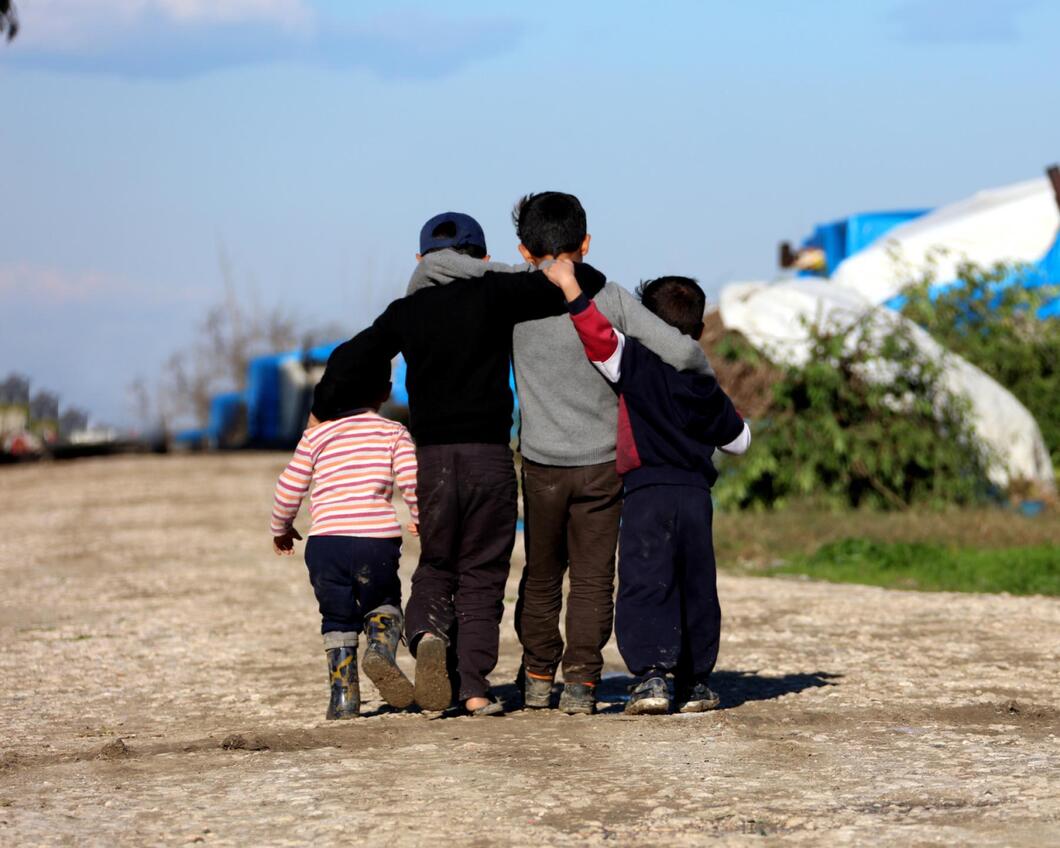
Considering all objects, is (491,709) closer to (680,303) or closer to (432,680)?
(432,680)

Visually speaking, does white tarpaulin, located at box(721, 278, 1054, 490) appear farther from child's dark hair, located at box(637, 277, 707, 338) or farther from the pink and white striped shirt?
the pink and white striped shirt

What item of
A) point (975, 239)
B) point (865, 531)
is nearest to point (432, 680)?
point (865, 531)

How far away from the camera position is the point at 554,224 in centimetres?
599

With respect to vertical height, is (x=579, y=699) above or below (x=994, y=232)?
below

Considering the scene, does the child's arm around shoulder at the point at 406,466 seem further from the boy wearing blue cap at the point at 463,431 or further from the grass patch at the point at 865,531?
the grass patch at the point at 865,531

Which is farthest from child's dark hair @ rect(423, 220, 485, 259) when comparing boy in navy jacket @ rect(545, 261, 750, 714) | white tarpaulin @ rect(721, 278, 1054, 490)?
white tarpaulin @ rect(721, 278, 1054, 490)

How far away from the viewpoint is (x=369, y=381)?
614 cm

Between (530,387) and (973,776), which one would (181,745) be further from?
(973,776)

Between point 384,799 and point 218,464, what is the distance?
27.6m

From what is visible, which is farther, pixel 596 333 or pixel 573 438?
pixel 573 438

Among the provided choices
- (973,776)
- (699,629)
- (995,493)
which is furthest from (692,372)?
(995,493)

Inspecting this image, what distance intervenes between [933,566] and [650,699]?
650cm

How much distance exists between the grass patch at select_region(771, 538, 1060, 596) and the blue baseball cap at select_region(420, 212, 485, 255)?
19.8ft

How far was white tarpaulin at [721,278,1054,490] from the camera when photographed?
1527cm
